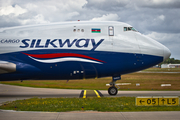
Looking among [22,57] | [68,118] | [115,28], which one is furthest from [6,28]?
[68,118]

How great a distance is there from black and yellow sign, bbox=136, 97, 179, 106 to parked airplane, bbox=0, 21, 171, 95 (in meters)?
7.16

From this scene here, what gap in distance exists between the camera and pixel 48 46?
772 inches

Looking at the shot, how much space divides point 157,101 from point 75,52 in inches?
348

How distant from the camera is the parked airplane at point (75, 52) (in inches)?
771

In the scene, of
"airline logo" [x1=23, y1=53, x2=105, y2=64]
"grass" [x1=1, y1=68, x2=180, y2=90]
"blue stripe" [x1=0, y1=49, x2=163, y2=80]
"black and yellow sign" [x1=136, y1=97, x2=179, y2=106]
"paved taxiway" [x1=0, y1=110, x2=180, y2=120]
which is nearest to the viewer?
"paved taxiway" [x1=0, y1=110, x2=180, y2=120]

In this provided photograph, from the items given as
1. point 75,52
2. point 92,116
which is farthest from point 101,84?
point 92,116

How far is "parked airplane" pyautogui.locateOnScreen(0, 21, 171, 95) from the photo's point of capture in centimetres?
1958

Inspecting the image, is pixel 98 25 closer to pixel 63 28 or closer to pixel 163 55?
pixel 63 28

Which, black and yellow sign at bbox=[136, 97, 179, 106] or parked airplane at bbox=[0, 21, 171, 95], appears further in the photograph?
parked airplane at bbox=[0, 21, 171, 95]

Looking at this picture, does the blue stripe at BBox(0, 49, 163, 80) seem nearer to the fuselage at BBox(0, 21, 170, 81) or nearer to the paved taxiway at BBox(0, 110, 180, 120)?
the fuselage at BBox(0, 21, 170, 81)

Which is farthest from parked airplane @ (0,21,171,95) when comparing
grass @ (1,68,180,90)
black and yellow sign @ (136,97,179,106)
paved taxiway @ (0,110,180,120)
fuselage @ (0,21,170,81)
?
grass @ (1,68,180,90)

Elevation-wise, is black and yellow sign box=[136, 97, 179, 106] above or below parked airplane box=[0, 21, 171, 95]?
below

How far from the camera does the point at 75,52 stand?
1950 cm

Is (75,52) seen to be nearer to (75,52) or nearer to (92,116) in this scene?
(75,52)
